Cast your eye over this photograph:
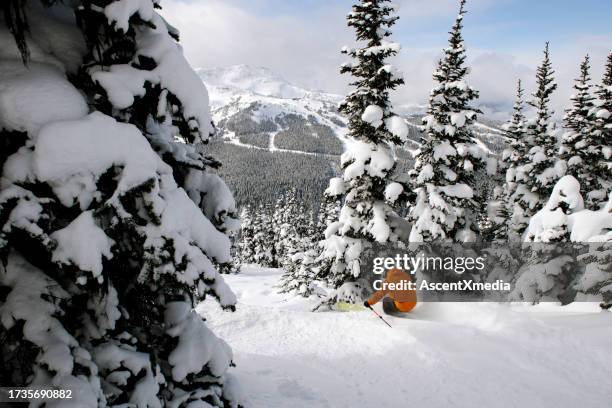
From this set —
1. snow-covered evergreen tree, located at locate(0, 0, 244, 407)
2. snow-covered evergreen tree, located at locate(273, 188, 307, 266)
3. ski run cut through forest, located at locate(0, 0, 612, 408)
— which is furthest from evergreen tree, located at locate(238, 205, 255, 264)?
snow-covered evergreen tree, located at locate(0, 0, 244, 407)

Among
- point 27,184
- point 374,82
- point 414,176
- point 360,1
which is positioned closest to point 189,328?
point 27,184

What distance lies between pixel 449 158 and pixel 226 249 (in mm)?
17064

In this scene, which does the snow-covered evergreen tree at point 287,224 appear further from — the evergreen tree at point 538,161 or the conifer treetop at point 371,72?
the conifer treetop at point 371,72

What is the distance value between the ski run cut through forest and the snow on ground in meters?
0.06

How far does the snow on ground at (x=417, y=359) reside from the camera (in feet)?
28.4

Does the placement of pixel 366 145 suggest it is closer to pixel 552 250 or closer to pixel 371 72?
pixel 371 72

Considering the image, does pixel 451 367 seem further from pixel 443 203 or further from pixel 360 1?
pixel 360 1

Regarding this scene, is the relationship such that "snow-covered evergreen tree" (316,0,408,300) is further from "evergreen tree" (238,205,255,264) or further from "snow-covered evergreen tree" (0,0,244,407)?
"evergreen tree" (238,205,255,264)

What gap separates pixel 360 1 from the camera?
53.7ft

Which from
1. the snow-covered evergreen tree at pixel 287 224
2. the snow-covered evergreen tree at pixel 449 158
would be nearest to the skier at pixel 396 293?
the snow-covered evergreen tree at pixel 449 158

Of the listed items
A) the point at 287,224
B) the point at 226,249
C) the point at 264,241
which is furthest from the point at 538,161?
the point at 264,241

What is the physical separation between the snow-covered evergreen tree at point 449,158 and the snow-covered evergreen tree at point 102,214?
51.6 feet

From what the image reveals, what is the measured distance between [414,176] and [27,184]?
2082cm

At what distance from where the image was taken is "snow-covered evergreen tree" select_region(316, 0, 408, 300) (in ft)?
51.9
